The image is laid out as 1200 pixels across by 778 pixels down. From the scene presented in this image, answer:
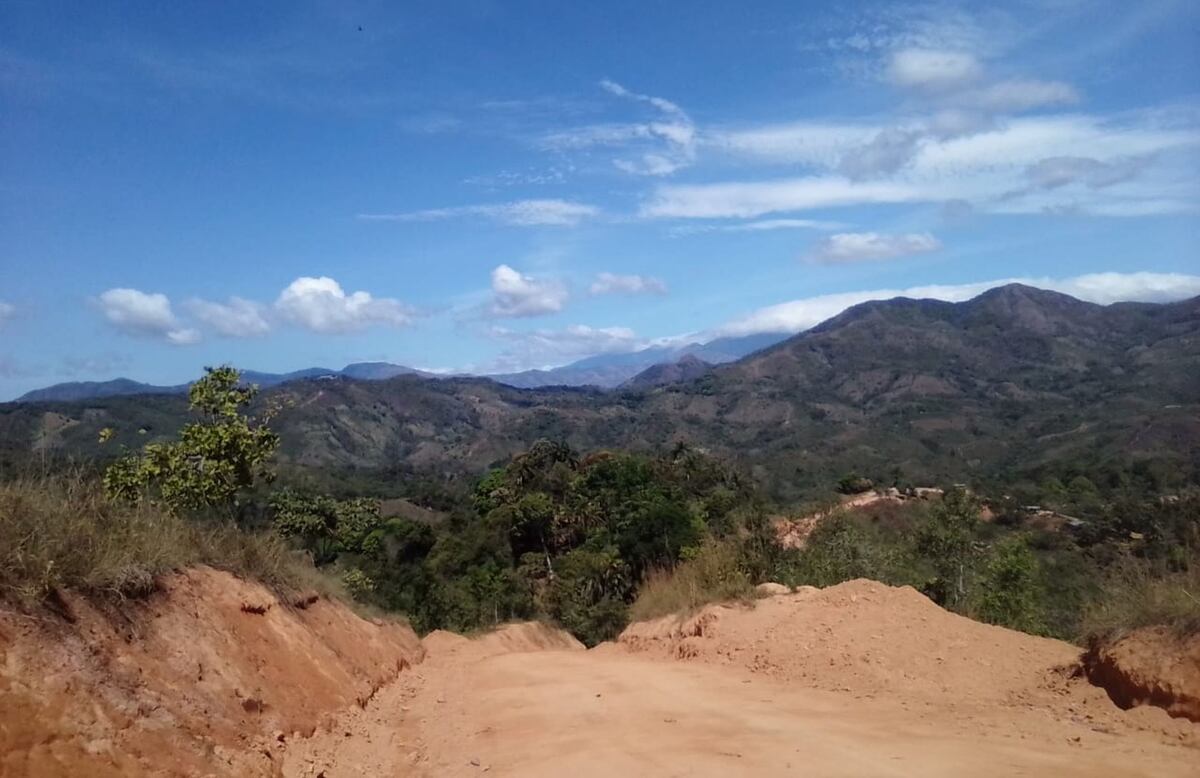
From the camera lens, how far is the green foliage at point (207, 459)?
13.4 meters

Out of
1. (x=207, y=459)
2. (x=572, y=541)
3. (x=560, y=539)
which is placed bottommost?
(x=572, y=541)

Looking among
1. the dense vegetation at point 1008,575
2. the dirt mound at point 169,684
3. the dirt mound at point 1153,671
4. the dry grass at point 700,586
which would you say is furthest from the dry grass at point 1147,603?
the dirt mound at point 169,684

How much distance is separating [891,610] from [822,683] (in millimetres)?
2462

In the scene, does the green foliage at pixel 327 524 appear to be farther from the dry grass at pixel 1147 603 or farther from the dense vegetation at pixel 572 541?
the dry grass at pixel 1147 603

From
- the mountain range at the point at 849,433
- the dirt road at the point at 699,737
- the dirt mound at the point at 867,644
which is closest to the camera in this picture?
the dirt road at the point at 699,737

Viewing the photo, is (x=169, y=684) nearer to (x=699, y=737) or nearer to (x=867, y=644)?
(x=699, y=737)

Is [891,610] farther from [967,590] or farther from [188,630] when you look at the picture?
[967,590]

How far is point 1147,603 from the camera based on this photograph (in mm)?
8906

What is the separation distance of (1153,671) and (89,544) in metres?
9.66

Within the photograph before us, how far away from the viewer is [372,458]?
570 ft

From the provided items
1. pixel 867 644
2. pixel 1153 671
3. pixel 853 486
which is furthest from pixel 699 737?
pixel 853 486

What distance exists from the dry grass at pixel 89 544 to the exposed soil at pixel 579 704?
1.05ft

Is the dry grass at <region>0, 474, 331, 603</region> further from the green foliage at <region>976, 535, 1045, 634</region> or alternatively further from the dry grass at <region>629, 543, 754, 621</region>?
the green foliage at <region>976, 535, 1045, 634</region>

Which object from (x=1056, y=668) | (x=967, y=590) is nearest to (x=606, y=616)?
(x=967, y=590)
